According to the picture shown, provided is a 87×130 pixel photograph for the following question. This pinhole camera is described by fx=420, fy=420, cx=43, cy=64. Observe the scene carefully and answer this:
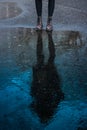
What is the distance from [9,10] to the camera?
11.0 meters

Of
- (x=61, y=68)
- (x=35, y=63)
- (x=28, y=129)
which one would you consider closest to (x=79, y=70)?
(x=61, y=68)

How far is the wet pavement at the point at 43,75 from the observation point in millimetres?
4793

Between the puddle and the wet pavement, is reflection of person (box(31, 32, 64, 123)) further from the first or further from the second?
the puddle

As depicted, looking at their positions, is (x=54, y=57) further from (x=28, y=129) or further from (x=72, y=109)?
(x=28, y=129)

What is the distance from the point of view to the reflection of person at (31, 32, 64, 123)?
5031mm

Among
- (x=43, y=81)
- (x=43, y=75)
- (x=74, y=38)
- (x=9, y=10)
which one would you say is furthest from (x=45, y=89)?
(x=9, y=10)

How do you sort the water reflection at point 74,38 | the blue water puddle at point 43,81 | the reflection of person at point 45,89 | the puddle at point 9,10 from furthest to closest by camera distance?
1. the puddle at point 9,10
2. the water reflection at point 74,38
3. the reflection of person at point 45,89
4. the blue water puddle at point 43,81

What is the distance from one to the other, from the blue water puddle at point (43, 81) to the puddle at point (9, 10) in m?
1.84

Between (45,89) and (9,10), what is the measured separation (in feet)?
18.6

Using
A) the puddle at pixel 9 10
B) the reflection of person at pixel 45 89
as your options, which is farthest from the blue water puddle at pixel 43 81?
the puddle at pixel 9 10

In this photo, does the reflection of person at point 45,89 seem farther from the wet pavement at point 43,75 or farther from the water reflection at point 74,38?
the water reflection at point 74,38

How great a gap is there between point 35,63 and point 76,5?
5.60 m

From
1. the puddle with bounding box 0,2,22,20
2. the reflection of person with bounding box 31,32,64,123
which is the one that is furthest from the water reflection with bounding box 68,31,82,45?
the puddle with bounding box 0,2,22,20

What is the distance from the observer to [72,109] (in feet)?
16.6
